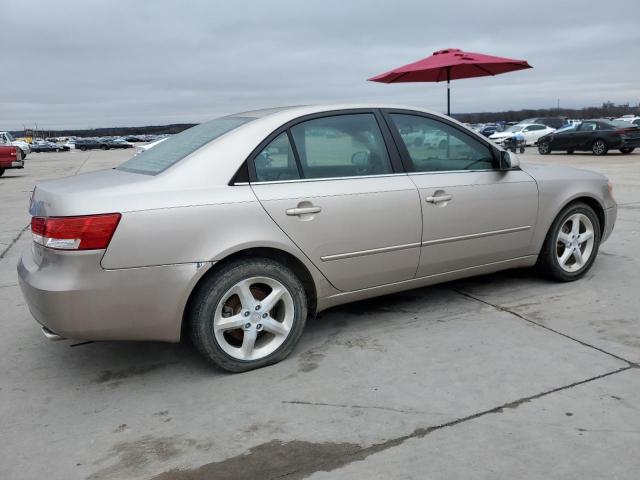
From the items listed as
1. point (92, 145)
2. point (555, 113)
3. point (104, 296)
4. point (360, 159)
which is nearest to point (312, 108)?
point (360, 159)

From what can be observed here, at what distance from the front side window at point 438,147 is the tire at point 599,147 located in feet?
63.8

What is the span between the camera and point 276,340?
335 cm

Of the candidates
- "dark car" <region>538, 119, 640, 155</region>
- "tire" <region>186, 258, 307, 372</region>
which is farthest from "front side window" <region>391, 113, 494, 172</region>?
"dark car" <region>538, 119, 640, 155</region>

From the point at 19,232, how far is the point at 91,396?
6.26 meters

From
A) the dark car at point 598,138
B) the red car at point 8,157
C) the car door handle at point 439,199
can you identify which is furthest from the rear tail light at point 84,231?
the dark car at point 598,138

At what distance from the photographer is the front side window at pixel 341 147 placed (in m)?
3.48

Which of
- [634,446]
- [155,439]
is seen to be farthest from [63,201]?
[634,446]

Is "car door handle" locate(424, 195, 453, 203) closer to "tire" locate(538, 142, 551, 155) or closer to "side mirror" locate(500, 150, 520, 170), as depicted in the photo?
"side mirror" locate(500, 150, 520, 170)

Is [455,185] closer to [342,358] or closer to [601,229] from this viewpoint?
[342,358]

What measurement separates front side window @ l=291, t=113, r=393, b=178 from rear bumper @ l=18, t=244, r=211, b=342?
3.19 ft

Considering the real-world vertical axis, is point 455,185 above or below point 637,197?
above

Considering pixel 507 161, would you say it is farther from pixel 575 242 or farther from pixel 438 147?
pixel 575 242

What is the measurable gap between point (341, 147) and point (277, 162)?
49 centimetres

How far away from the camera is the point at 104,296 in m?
2.85
